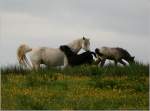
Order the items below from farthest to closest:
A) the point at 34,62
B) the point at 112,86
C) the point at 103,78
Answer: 1. the point at 34,62
2. the point at 103,78
3. the point at 112,86

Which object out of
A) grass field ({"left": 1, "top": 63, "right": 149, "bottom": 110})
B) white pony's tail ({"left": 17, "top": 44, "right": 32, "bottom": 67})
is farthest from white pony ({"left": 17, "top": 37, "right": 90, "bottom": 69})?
grass field ({"left": 1, "top": 63, "right": 149, "bottom": 110})

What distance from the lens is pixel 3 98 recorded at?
16.3 metres

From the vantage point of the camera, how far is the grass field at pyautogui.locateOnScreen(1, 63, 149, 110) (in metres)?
15.7

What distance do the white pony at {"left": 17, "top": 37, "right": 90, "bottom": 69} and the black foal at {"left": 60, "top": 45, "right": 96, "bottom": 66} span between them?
8.4 inches

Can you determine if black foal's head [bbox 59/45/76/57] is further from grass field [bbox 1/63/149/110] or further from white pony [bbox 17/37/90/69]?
grass field [bbox 1/63/149/110]

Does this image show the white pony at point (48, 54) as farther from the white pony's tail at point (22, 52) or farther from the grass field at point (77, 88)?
the grass field at point (77, 88)

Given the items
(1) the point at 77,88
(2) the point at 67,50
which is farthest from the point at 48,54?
(1) the point at 77,88

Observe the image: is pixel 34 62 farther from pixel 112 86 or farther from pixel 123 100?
pixel 123 100

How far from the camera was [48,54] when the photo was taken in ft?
83.9

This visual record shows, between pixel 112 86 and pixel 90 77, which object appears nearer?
pixel 112 86

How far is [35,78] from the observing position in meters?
19.3

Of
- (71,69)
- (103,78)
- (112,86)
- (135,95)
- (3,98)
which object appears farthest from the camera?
(71,69)

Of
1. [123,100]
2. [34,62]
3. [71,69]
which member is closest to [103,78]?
[71,69]

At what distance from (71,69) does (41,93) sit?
4.40m
